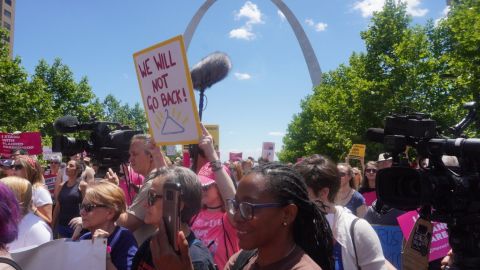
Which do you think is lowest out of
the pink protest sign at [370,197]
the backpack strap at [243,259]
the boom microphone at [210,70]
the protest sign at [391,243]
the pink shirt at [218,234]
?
the pink protest sign at [370,197]

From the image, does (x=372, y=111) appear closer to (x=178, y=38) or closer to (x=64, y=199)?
(x=64, y=199)

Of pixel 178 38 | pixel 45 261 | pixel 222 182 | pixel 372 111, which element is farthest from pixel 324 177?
pixel 372 111

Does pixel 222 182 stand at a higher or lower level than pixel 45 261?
higher

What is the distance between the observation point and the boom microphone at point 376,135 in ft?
7.30

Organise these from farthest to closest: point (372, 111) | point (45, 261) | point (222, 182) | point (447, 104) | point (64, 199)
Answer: point (372, 111), point (447, 104), point (64, 199), point (222, 182), point (45, 261)

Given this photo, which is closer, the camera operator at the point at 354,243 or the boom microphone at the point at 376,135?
the boom microphone at the point at 376,135

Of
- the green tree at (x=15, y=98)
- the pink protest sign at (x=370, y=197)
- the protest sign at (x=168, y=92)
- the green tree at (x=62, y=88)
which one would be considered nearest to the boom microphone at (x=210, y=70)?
the protest sign at (x=168, y=92)

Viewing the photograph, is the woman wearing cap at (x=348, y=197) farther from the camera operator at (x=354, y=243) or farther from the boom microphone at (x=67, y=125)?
the boom microphone at (x=67, y=125)

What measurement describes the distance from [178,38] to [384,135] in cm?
179

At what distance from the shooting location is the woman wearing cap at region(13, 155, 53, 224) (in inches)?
199

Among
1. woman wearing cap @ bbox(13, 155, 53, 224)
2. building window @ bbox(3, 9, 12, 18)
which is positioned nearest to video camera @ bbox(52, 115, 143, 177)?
woman wearing cap @ bbox(13, 155, 53, 224)

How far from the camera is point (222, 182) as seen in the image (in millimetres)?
3277

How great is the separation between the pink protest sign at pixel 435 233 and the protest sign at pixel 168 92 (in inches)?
61.0

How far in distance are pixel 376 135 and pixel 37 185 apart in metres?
4.26
